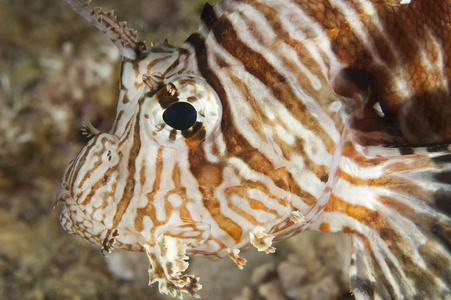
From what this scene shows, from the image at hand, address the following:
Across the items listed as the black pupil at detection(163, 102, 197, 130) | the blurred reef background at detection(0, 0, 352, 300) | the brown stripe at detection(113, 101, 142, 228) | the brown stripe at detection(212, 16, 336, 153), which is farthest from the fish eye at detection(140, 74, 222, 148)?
the blurred reef background at detection(0, 0, 352, 300)

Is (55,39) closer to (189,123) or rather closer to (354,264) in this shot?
(189,123)

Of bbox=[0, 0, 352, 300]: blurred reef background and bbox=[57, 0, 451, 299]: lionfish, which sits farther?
bbox=[0, 0, 352, 300]: blurred reef background

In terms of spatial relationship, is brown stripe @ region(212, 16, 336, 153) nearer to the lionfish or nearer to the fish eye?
the lionfish

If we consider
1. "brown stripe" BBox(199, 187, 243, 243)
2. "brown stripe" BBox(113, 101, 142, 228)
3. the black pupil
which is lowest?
"brown stripe" BBox(199, 187, 243, 243)

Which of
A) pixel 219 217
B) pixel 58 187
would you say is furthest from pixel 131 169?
pixel 58 187

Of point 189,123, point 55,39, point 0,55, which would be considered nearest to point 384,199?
point 189,123

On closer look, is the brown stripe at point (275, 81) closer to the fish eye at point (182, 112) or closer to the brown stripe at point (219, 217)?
the fish eye at point (182, 112)

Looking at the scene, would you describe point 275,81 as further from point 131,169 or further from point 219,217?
point 131,169
